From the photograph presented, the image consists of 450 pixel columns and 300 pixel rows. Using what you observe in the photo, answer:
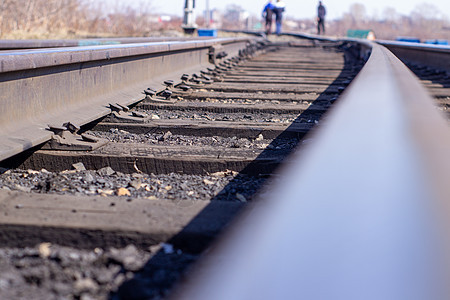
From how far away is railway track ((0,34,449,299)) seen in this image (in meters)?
1.48

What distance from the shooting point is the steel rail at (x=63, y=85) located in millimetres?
2703

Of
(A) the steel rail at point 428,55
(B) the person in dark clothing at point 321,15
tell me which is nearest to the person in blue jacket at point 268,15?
(B) the person in dark clothing at point 321,15

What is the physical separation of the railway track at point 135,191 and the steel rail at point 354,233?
3.9 inches

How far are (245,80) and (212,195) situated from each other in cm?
446

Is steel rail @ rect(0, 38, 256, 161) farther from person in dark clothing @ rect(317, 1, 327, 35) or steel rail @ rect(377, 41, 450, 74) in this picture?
person in dark clothing @ rect(317, 1, 327, 35)

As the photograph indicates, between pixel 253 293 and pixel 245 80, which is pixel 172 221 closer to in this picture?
pixel 253 293

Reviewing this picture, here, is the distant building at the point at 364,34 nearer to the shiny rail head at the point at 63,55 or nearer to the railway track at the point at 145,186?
the shiny rail head at the point at 63,55

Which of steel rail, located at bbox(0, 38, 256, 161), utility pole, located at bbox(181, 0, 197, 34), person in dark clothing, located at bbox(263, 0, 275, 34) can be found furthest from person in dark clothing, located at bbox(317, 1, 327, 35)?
steel rail, located at bbox(0, 38, 256, 161)

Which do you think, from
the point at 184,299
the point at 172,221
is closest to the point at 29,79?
the point at 172,221

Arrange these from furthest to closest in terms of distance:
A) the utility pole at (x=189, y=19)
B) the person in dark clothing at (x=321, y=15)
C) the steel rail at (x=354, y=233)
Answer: the person in dark clothing at (x=321, y=15)
the utility pole at (x=189, y=19)
the steel rail at (x=354, y=233)

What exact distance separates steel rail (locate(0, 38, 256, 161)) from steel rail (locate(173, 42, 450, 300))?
1.83 m

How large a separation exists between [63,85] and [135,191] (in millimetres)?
1402

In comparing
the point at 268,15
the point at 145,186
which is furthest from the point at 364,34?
the point at 145,186

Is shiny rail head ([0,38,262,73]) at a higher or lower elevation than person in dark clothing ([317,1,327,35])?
lower
